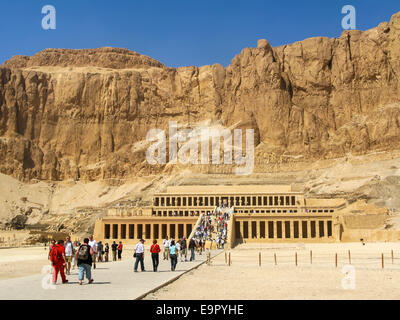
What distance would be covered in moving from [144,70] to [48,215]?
Result: 2245 inches

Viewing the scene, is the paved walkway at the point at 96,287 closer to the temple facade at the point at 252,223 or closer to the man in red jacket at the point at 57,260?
the man in red jacket at the point at 57,260

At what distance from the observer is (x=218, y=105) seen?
14100cm

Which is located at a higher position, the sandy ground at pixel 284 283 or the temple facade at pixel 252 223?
the sandy ground at pixel 284 283

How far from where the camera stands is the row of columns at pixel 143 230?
6900 centimetres

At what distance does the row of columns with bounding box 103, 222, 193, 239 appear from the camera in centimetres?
6900

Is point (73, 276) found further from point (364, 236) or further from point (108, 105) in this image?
point (108, 105)

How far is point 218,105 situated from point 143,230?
76.1 metres

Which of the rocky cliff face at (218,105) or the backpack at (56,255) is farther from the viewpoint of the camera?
the rocky cliff face at (218,105)

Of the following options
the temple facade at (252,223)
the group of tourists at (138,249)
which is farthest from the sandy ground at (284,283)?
the temple facade at (252,223)

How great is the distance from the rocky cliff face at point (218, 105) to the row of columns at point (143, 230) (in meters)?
55.4

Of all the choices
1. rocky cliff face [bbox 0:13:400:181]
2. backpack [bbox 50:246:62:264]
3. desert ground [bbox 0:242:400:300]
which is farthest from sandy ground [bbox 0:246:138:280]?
rocky cliff face [bbox 0:13:400:181]

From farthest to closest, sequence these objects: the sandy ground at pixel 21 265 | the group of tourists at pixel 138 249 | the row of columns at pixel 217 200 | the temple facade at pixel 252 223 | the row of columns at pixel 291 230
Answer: the row of columns at pixel 217 200 → the temple facade at pixel 252 223 → the row of columns at pixel 291 230 → the sandy ground at pixel 21 265 → the group of tourists at pixel 138 249

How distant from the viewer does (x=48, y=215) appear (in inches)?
4619

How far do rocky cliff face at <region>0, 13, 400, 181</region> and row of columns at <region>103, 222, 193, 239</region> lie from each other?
55.4m
